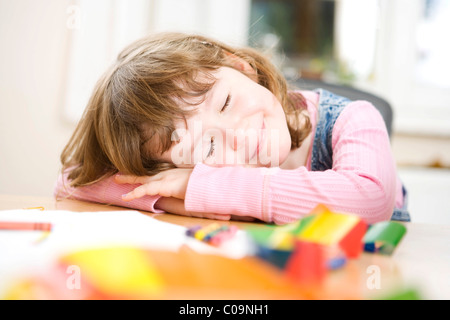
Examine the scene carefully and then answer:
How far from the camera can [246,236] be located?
0.41 meters

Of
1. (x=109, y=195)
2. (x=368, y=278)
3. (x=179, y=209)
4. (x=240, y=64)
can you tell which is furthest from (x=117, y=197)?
(x=368, y=278)

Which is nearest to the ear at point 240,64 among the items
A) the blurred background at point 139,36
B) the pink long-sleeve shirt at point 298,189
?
the pink long-sleeve shirt at point 298,189

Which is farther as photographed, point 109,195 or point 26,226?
point 109,195

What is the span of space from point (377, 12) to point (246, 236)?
173cm

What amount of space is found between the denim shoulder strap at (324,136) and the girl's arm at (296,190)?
0.58 ft

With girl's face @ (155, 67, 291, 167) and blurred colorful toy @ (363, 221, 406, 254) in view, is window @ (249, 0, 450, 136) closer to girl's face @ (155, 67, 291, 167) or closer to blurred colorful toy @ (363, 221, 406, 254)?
girl's face @ (155, 67, 291, 167)

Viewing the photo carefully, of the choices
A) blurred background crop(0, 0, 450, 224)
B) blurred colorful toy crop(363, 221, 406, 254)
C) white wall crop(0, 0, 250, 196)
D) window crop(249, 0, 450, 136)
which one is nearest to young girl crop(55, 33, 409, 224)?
blurred colorful toy crop(363, 221, 406, 254)

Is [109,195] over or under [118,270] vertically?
under

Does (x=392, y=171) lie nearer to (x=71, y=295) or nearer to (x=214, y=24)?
(x=71, y=295)

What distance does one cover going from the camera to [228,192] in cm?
63

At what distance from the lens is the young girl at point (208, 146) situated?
0.61 m

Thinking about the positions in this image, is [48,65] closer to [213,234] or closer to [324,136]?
Answer: [324,136]

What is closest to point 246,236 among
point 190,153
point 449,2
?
point 190,153

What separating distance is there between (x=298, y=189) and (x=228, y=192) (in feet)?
0.31
